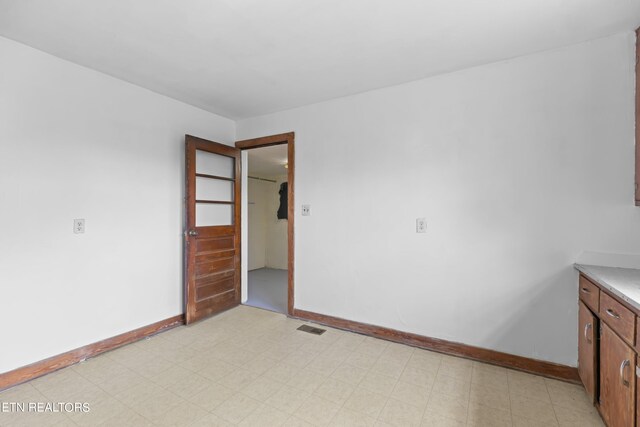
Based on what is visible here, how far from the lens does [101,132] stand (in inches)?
104

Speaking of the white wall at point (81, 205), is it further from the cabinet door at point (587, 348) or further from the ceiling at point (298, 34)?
the cabinet door at point (587, 348)

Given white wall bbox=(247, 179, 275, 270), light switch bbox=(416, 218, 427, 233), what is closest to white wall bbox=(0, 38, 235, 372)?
light switch bbox=(416, 218, 427, 233)

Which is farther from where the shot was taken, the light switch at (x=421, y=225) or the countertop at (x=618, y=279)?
the light switch at (x=421, y=225)

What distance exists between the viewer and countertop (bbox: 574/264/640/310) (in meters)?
1.41

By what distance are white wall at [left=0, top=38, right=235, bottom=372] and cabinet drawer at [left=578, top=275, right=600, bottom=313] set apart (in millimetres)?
3563

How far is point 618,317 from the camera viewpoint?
1.49 meters

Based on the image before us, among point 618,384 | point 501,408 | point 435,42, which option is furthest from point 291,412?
point 435,42

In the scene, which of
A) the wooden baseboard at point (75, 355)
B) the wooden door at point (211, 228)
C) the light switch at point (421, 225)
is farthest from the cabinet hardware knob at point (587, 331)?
the wooden baseboard at point (75, 355)

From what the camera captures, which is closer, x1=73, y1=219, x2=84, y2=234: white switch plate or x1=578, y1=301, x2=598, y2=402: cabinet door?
x1=578, y1=301, x2=598, y2=402: cabinet door

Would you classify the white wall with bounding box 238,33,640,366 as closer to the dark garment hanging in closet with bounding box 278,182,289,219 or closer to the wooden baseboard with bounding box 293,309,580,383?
the wooden baseboard with bounding box 293,309,580,383

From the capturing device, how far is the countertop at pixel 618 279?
141cm

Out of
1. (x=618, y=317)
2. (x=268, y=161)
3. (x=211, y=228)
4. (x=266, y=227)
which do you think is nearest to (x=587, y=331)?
(x=618, y=317)

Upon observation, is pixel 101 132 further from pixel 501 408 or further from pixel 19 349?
pixel 501 408

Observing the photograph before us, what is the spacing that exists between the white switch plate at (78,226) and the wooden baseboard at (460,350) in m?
2.31
